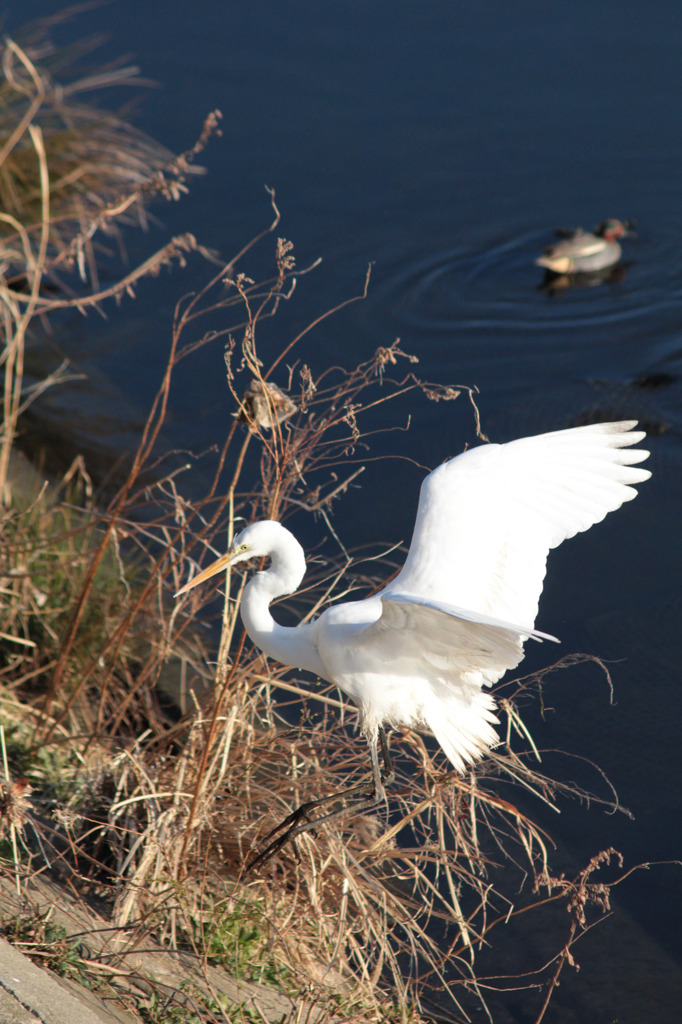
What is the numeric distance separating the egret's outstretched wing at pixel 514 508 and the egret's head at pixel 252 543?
29 cm

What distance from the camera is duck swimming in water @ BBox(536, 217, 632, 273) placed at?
5039 mm

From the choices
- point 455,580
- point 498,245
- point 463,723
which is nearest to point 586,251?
point 498,245

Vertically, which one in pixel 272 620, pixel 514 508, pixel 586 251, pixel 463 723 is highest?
pixel 586 251

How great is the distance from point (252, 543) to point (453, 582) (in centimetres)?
44

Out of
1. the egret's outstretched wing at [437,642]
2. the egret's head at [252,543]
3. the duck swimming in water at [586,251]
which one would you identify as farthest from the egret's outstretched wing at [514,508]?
the duck swimming in water at [586,251]

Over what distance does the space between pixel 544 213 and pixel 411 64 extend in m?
1.84

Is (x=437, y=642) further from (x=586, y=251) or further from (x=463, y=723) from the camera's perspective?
(x=586, y=251)

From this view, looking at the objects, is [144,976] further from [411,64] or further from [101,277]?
[411,64]

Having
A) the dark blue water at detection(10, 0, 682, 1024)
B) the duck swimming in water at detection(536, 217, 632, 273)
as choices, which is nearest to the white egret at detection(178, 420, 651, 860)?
the dark blue water at detection(10, 0, 682, 1024)

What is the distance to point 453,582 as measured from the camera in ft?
6.96

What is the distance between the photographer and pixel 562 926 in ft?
9.20

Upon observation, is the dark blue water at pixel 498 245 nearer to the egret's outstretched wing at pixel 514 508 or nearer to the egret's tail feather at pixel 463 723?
the egret's tail feather at pixel 463 723

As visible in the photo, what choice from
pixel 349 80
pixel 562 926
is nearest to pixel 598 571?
pixel 562 926

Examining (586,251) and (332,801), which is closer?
(332,801)
